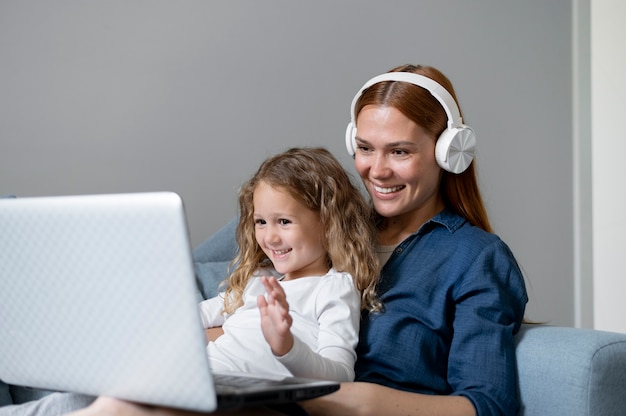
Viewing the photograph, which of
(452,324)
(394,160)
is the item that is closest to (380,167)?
(394,160)

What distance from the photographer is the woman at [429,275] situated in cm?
147

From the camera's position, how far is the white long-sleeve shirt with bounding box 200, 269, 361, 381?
1.48 m

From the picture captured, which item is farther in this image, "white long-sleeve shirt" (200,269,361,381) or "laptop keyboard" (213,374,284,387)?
"white long-sleeve shirt" (200,269,361,381)

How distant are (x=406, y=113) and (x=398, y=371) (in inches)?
20.7

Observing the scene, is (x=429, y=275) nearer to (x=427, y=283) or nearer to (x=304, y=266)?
(x=427, y=283)

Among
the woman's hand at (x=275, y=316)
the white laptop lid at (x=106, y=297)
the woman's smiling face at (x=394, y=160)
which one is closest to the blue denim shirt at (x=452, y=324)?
the woman's smiling face at (x=394, y=160)

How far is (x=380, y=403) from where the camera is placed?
4.42ft

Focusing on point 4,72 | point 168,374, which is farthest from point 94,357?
point 4,72

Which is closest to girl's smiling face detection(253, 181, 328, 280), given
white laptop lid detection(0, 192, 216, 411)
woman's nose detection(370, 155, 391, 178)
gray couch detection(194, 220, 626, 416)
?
woman's nose detection(370, 155, 391, 178)

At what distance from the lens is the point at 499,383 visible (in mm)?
1466

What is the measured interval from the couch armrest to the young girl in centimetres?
33

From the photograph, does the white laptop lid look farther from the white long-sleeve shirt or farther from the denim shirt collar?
the denim shirt collar

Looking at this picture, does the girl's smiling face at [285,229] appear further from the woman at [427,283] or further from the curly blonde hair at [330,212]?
the woman at [427,283]

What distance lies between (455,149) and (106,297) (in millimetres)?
886
